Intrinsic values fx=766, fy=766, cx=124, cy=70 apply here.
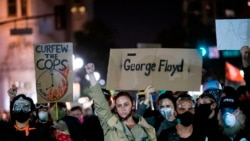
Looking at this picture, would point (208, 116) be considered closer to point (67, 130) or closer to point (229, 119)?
point (229, 119)

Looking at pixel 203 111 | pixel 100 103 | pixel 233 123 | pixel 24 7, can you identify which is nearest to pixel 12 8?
pixel 24 7

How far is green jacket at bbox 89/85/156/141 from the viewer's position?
779 centimetres

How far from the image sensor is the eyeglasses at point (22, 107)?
8.16 m

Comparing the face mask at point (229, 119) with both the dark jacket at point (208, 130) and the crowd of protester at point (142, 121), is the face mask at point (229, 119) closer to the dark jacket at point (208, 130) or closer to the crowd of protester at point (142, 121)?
the crowd of protester at point (142, 121)

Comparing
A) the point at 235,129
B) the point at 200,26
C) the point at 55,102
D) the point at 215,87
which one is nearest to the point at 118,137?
A: the point at 235,129

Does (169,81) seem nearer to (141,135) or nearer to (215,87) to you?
(215,87)

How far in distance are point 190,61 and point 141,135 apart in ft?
8.91

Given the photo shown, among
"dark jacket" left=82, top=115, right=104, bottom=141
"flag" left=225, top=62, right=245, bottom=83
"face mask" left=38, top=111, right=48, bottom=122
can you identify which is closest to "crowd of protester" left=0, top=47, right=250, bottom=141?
"dark jacket" left=82, top=115, right=104, bottom=141

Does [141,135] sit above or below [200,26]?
below

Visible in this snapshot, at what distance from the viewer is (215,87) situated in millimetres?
10195

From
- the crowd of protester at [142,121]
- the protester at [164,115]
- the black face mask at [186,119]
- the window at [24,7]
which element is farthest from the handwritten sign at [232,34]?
the window at [24,7]

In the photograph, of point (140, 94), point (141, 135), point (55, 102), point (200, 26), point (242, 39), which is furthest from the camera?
point (200, 26)

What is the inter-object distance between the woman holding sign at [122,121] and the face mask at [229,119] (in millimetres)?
745

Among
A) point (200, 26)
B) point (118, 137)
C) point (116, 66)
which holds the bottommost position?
point (118, 137)
